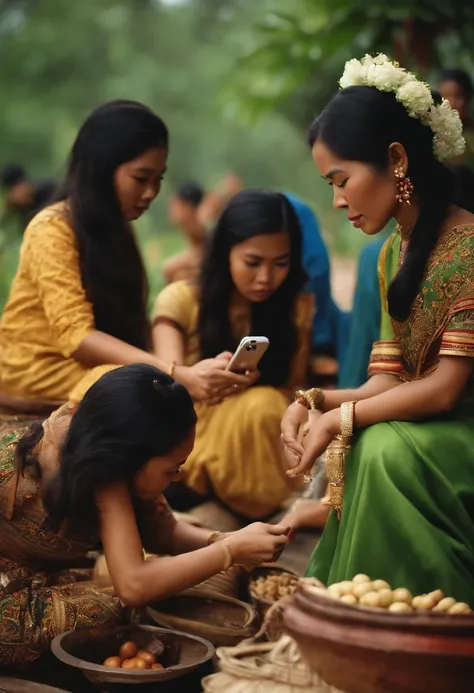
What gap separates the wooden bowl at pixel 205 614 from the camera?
3.69m

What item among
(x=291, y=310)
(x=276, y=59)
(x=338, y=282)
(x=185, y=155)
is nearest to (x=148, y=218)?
(x=185, y=155)

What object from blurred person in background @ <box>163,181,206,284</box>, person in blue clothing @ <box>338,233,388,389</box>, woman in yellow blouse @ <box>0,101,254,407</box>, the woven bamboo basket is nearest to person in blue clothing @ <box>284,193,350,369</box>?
person in blue clothing @ <box>338,233,388,389</box>

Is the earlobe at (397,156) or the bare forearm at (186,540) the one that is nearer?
the earlobe at (397,156)

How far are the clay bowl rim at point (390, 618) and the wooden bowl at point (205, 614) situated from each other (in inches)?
37.0

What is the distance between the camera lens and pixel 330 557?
3566 millimetres

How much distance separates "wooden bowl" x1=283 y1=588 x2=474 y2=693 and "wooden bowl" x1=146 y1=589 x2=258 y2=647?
36.9 inches

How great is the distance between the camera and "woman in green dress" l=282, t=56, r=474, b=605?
324 centimetres

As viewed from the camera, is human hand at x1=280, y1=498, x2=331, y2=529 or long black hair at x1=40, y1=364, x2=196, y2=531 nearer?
long black hair at x1=40, y1=364, x2=196, y2=531

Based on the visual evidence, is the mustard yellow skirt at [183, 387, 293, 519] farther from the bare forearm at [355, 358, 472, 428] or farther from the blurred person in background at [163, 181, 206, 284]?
the blurred person in background at [163, 181, 206, 284]

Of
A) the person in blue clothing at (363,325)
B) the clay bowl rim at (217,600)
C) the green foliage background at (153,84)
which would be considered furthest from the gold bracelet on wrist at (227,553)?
the green foliage background at (153,84)

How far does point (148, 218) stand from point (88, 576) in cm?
1978

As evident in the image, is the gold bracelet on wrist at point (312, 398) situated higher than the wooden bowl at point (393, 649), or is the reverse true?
the gold bracelet on wrist at point (312, 398)

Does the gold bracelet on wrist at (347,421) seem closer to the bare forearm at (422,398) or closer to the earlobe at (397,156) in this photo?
the bare forearm at (422,398)

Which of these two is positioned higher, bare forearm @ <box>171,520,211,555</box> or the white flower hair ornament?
the white flower hair ornament
